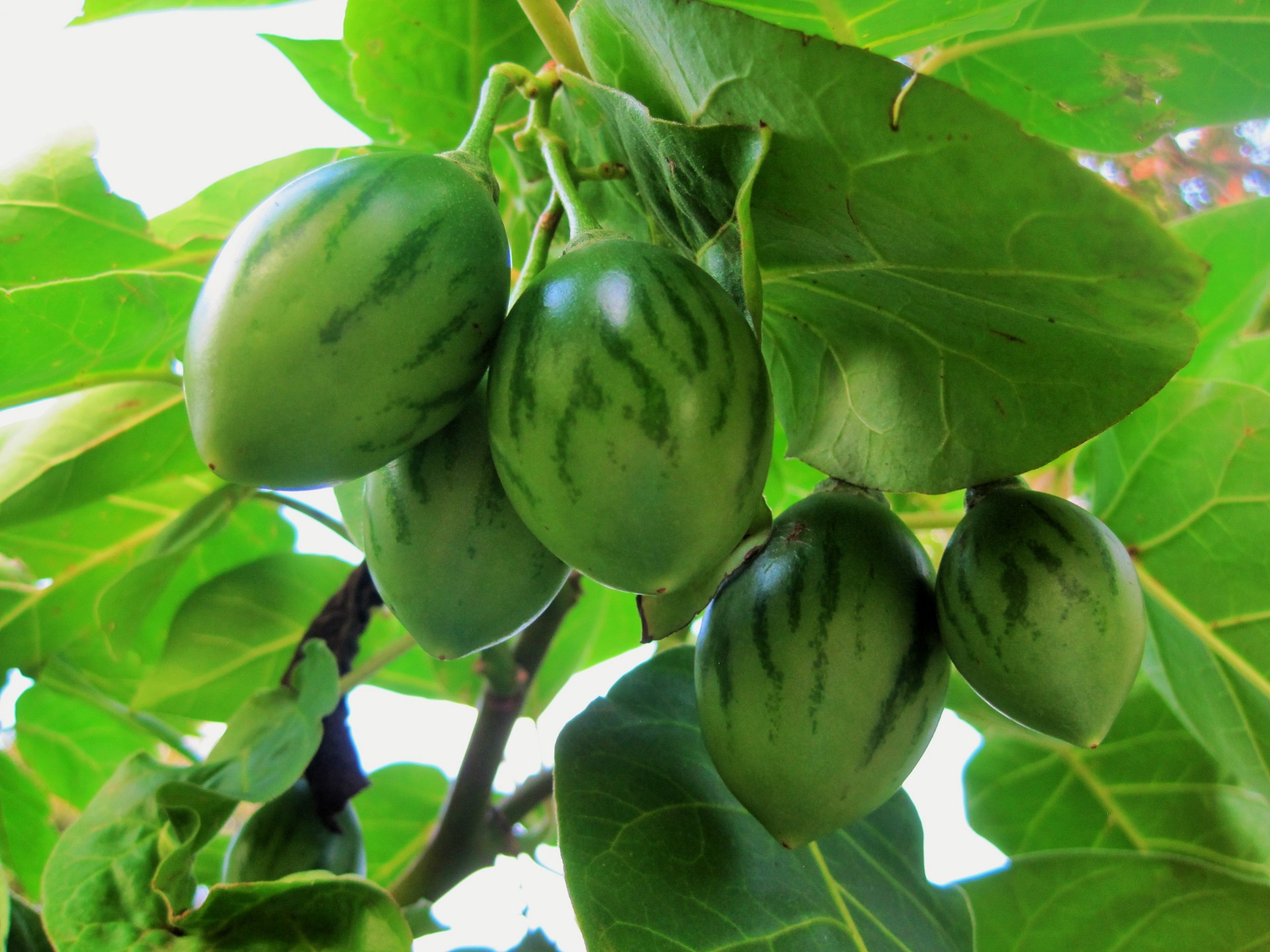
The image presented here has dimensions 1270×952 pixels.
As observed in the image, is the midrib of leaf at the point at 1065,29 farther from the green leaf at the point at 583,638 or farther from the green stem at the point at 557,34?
the green leaf at the point at 583,638

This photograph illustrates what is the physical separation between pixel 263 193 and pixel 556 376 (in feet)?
2.07

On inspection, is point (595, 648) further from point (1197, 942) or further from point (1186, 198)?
point (1186, 198)

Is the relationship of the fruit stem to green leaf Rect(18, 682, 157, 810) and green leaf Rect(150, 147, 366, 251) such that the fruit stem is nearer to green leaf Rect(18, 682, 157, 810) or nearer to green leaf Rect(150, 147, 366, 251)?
green leaf Rect(150, 147, 366, 251)

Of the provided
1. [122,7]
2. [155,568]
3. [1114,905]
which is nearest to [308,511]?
[155,568]

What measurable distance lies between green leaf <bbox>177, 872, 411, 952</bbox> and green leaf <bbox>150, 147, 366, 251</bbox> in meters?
0.55

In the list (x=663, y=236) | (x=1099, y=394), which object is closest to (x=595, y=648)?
(x=663, y=236)

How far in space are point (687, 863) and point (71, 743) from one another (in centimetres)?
92

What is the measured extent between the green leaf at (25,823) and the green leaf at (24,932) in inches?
13.4

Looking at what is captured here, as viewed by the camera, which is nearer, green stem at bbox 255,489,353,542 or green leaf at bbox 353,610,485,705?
green stem at bbox 255,489,353,542


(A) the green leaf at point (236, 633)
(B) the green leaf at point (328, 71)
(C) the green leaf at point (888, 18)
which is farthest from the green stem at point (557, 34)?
(A) the green leaf at point (236, 633)

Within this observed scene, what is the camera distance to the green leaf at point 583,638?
1.23 meters

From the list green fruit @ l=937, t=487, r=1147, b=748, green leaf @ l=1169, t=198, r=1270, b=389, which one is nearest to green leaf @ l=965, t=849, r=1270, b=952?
green fruit @ l=937, t=487, r=1147, b=748

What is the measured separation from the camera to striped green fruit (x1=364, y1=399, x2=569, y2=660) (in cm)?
54

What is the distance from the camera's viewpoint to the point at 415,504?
1.80 ft
